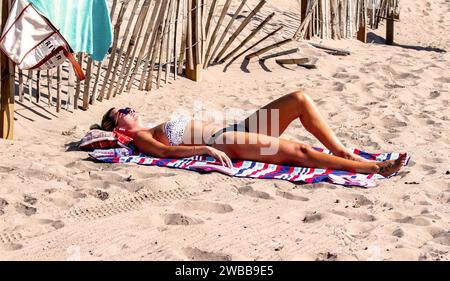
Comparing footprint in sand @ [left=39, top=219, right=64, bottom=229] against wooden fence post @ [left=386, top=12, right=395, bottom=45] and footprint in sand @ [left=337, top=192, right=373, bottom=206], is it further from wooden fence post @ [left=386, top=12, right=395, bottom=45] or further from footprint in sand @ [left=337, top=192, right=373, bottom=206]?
wooden fence post @ [left=386, top=12, right=395, bottom=45]

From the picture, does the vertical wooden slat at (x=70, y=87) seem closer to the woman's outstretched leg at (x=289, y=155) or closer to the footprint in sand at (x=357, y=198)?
the woman's outstretched leg at (x=289, y=155)

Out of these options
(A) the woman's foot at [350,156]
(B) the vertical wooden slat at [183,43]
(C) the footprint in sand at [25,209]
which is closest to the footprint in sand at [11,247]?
(C) the footprint in sand at [25,209]

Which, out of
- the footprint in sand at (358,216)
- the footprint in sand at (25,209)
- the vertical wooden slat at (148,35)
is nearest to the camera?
the footprint in sand at (358,216)

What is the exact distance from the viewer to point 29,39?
4.53 metres

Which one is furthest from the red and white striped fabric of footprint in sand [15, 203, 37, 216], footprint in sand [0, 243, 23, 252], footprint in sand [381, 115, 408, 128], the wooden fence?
footprint in sand [381, 115, 408, 128]

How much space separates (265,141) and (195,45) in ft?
7.92

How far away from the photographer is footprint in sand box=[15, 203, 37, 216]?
11.5 feet

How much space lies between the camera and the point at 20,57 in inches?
177

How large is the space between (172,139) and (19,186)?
1.00 metres

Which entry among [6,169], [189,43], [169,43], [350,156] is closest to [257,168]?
[350,156]

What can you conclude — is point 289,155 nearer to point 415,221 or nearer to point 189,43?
point 415,221

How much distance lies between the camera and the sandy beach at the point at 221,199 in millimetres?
3049

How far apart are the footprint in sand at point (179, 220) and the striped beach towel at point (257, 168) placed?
76 centimetres
